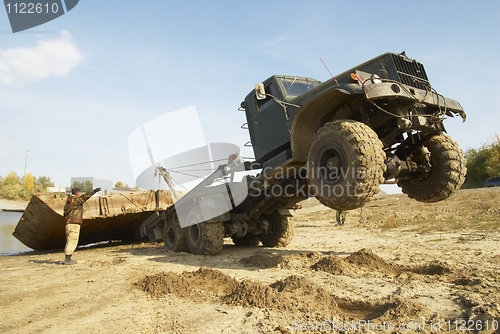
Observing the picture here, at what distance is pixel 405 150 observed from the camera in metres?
5.57

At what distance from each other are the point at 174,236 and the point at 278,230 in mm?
2431

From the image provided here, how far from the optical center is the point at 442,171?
5258 millimetres

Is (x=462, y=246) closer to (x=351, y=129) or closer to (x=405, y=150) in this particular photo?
(x=405, y=150)

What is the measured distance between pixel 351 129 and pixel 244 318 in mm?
2336

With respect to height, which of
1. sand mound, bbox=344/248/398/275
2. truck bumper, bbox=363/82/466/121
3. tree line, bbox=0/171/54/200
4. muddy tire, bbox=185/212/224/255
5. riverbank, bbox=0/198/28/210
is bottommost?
sand mound, bbox=344/248/398/275

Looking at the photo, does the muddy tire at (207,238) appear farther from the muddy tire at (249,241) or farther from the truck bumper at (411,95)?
the truck bumper at (411,95)

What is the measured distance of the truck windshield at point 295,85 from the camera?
20.3 ft

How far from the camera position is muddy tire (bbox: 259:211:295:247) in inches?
327

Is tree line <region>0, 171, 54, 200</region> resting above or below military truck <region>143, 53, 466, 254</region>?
above

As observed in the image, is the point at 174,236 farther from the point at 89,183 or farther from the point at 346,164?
the point at 346,164

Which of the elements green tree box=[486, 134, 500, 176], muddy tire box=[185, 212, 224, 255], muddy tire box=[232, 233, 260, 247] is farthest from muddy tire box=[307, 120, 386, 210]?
green tree box=[486, 134, 500, 176]

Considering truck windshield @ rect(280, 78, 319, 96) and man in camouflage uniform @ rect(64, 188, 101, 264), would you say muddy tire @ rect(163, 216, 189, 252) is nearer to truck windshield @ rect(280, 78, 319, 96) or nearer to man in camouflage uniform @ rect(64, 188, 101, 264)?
man in camouflage uniform @ rect(64, 188, 101, 264)

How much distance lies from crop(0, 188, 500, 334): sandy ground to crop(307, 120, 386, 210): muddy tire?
1.03 m

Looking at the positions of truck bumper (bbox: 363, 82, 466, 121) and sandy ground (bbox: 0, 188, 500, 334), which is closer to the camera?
sandy ground (bbox: 0, 188, 500, 334)
